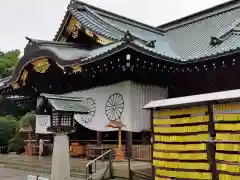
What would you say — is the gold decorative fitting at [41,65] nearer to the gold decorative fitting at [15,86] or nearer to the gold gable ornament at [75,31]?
the gold decorative fitting at [15,86]

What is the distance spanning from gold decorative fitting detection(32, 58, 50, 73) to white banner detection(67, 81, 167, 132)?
2.43 metres

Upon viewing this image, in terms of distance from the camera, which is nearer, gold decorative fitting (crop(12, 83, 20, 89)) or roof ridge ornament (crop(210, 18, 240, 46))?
roof ridge ornament (crop(210, 18, 240, 46))

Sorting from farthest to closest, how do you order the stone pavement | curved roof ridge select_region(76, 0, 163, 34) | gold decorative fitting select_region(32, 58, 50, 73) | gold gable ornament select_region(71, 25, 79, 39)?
1. curved roof ridge select_region(76, 0, 163, 34)
2. gold gable ornament select_region(71, 25, 79, 39)
3. gold decorative fitting select_region(32, 58, 50, 73)
4. the stone pavement

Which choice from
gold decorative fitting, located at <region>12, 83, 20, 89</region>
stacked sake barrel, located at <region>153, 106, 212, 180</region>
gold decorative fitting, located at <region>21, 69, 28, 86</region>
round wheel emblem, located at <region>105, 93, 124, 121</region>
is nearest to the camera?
stacked sake barrel, located at <region>153, 106, 212, 180</region>

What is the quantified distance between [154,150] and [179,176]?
925 millimetres

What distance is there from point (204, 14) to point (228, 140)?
14.6 m

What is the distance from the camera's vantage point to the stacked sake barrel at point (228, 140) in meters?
6.20

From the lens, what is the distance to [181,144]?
7.29m

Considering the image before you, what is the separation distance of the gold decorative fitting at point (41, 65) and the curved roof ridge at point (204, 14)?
340 inches

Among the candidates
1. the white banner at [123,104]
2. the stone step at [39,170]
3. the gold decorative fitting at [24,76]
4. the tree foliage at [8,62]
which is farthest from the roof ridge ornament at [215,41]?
the tree foliage at [8,62]

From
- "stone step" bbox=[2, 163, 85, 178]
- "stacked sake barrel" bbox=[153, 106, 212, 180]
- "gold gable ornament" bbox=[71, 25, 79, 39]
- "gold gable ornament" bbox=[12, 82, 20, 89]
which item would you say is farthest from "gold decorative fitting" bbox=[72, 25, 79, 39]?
"stacked sake barrel" bbox=[153, 106, 212, 180]

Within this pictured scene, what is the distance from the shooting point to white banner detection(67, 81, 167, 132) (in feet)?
44.5

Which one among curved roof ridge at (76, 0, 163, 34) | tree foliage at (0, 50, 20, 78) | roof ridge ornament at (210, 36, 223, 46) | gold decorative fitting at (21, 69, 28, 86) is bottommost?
gold decorative fitting at (21, 69, 28, 86)

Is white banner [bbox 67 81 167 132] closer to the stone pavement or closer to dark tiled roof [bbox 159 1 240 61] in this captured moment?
the stone pavement
